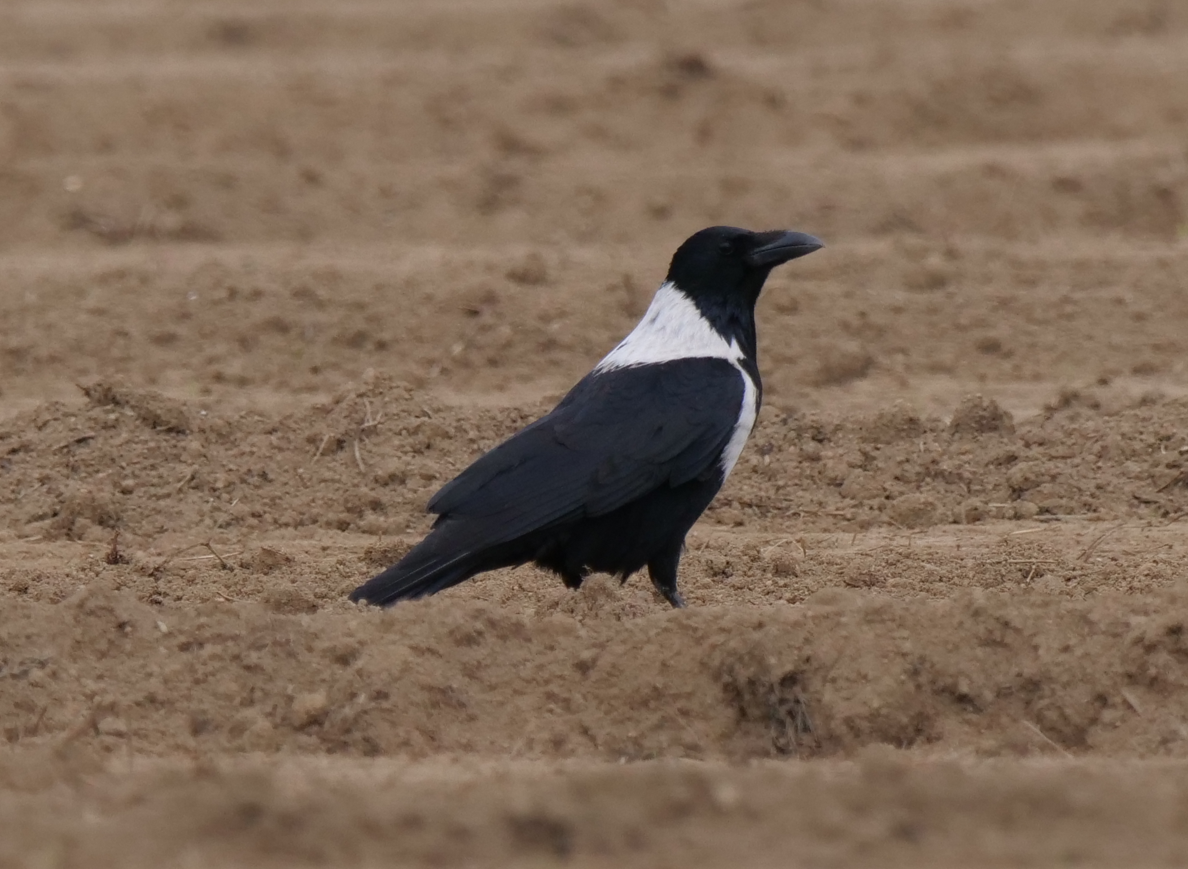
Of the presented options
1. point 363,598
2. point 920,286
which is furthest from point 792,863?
point 920,286

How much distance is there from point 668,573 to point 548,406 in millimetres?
2160

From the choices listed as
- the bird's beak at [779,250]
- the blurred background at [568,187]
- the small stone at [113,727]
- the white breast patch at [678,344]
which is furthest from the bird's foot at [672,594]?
the blurred background at [568,187]

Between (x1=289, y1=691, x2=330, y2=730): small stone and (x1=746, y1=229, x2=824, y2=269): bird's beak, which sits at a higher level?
(x1=746, y1=229, x2=824, y2=269): bird's beak

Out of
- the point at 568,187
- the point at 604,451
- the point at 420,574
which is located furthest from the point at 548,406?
the point at 568,187

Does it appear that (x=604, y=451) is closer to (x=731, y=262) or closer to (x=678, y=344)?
(x=678, y=344)

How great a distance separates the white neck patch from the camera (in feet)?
24.7

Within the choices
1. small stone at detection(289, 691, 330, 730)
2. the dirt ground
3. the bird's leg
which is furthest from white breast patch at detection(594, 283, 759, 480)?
small stone at detection(289, 691, 330, 730)

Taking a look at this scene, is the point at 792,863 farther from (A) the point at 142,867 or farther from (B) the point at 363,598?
(B) the point at 363,598

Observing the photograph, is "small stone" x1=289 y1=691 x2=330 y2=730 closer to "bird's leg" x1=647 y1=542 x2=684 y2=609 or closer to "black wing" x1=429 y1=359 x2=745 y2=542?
"black wing" x1=429 y1=359 x2=745 y2=542

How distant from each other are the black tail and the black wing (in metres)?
0.15

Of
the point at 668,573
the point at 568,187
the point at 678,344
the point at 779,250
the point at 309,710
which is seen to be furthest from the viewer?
the point at 568,187

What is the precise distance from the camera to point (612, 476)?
694 cm

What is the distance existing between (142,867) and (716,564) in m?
3.81

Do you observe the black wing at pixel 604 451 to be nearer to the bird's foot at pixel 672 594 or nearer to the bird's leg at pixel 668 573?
the bird's leg at pixel 668 573
